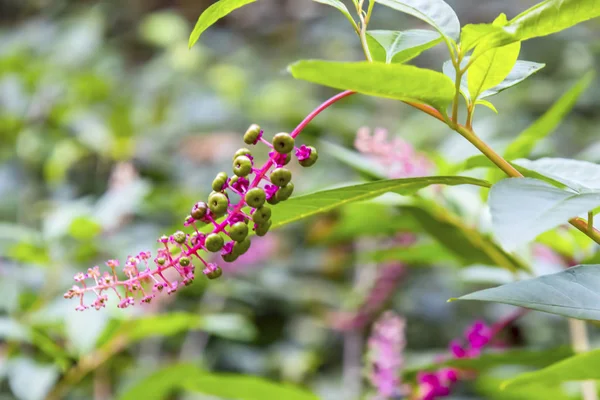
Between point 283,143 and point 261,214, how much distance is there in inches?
2.4

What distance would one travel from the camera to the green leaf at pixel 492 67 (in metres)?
0.49

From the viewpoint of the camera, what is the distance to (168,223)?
1938 mm

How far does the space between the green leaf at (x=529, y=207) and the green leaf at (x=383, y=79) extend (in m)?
0.08

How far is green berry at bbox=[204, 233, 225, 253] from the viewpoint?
19.5 inches

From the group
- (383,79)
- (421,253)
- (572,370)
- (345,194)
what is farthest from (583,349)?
(383,79)

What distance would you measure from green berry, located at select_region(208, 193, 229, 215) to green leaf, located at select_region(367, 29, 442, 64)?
0.18 metres

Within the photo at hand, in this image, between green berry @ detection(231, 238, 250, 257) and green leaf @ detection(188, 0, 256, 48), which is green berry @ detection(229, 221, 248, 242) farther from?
green leaf @ detection(188, 0, 256, 48)

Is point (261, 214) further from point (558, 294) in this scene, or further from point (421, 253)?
point (421, 253)

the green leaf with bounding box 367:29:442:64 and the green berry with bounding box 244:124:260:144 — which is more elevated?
the green leaf with bounding box 367:29:442:64

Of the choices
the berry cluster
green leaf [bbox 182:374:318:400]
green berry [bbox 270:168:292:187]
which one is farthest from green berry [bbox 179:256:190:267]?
green leaf [bbox 182:374:318:400]

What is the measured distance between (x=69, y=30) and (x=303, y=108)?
114 centimetres

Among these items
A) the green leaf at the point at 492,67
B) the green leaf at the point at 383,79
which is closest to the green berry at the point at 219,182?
the green leaf at the point at 383,79

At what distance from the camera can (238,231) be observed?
0.49 metres

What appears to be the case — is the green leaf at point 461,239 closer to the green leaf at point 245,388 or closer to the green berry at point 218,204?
the green leaf at point 245,388
